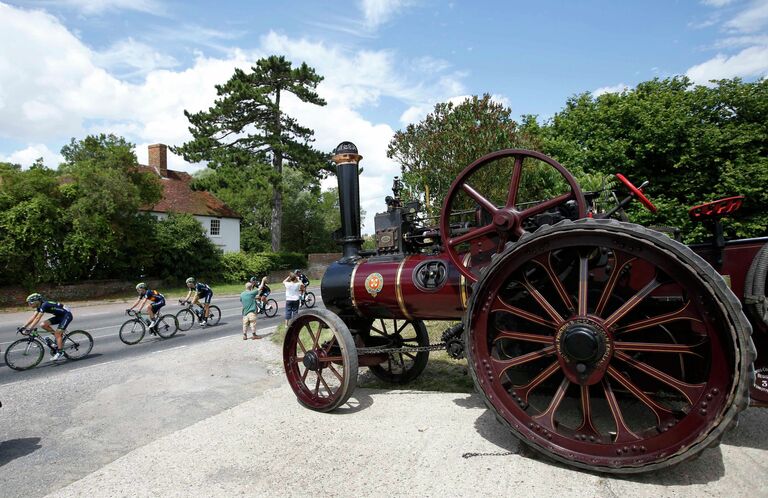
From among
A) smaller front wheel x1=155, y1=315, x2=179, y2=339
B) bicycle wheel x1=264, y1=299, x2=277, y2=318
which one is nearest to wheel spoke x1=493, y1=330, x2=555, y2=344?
smaller front wheel x1=155, y1=315, x2=179, y2=339

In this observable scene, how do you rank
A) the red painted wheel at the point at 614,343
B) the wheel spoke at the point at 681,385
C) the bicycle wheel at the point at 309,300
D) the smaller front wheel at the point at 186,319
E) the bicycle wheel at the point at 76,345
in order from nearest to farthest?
the red painted wheel at the point at 614,343
the wheel spoke at the point at 681,385
the bicycle wheel at the point at 76,345
the smaller front wheel at the point at 186,319
the bicycle wheel at the point at 309,300

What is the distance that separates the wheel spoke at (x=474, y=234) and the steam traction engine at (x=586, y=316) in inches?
0.7

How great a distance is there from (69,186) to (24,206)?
9.12ft

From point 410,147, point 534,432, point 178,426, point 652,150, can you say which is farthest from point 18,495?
point 652,150

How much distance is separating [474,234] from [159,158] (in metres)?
40.0

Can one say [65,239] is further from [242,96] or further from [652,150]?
[652,150]

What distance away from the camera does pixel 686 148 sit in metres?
19.8

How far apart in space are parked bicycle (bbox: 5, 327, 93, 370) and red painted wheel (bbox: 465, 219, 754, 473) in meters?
9.90

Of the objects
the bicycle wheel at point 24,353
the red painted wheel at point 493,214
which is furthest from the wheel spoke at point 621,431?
the bicycle wheel at point 24,353

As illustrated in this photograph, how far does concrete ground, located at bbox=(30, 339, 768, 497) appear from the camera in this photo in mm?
3160

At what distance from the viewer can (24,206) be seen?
19984mm

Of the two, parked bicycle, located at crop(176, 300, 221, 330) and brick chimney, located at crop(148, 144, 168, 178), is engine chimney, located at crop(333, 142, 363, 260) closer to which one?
parked bicycle, located at crop(176, 300, 221, 330)

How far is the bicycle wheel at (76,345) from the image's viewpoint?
33.9 ft

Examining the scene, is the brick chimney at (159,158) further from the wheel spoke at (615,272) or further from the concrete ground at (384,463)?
the wheel spoke at (615,272)
